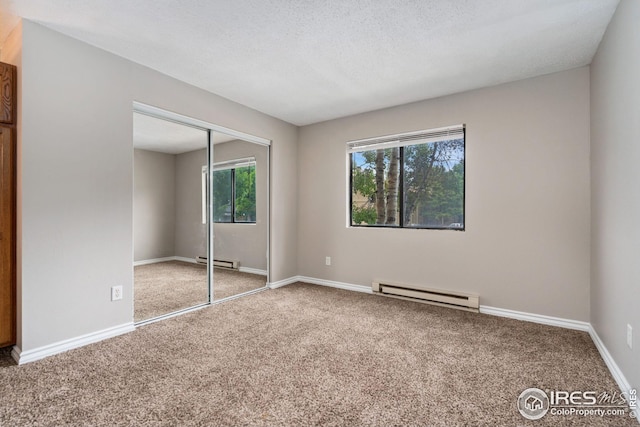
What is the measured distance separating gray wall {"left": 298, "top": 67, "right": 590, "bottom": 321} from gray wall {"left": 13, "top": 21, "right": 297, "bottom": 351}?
2784 mm

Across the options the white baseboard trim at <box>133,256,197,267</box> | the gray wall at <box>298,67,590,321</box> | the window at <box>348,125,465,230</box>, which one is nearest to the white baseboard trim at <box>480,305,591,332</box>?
the gray wall at <box>298,67,590,321</box>

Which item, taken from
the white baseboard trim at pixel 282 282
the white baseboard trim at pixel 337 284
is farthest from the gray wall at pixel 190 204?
the white baseboard trim at pixel 337 284

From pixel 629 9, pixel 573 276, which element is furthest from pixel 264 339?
pixel 629 9

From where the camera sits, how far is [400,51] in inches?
102

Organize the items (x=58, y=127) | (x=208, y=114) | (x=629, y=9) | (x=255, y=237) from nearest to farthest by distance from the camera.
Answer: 1. (x=629, y=9)
2. (x=58, y=127)
3. (x=208, y=114)
4. (x=255, y=237)

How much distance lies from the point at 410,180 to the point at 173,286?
306cm

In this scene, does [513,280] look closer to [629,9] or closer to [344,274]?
[344,274]

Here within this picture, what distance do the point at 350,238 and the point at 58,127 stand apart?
10.8 ft

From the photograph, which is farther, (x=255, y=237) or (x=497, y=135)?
(x=255, y=237)

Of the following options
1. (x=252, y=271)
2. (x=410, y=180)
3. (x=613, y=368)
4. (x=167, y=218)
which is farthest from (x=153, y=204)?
(x=613, y=368)

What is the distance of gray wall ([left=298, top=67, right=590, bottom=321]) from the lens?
2846 mm

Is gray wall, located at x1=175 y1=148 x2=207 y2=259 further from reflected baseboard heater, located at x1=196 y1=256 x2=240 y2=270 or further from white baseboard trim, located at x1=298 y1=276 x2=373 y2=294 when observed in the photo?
white baseboard trim, located at x1=298 y1=276 x2=373 y2=294

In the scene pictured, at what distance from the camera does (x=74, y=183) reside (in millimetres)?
2422

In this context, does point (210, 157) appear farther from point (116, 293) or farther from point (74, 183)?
point (116, 293)
